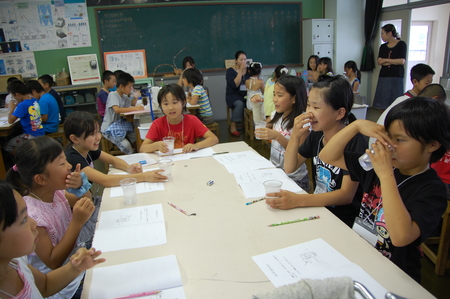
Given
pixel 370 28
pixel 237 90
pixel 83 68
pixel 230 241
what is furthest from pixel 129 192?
pixel 370 28

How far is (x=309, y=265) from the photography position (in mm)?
995

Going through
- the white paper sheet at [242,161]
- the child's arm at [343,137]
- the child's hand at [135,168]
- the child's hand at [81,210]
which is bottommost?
the white paper sheet at [242,161]

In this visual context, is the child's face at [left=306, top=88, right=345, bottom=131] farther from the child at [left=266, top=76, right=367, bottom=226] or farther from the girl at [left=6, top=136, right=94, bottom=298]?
the girl at [left=6, top=136, right=94, bottom=298]

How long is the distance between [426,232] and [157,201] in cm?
111

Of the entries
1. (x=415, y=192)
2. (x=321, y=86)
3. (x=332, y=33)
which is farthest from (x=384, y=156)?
(x=332, y=33)

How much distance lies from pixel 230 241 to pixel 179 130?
1.56 meters

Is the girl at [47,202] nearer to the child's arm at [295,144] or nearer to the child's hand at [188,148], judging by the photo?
the child's hand at [188,148]

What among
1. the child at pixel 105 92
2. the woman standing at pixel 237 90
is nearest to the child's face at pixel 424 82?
the woman standing at pixel 237 90

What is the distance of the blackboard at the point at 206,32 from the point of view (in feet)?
19.9

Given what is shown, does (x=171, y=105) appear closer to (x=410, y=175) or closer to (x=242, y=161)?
(x=242, y=161)

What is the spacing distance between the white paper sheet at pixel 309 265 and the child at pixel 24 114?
3932 mm

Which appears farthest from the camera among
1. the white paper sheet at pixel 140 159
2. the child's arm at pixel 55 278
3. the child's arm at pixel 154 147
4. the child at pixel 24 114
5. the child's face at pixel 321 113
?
the child at pixel 24 114

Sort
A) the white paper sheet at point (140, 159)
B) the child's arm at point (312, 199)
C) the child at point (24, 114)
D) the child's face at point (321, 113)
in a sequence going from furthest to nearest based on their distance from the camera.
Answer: the child at point (24, 114) < the white paper sheet at point (140, 159) < the child's face at point (321, 113) < the child's arm at point (312, 199)

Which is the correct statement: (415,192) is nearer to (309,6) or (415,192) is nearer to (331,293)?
(331,293)
